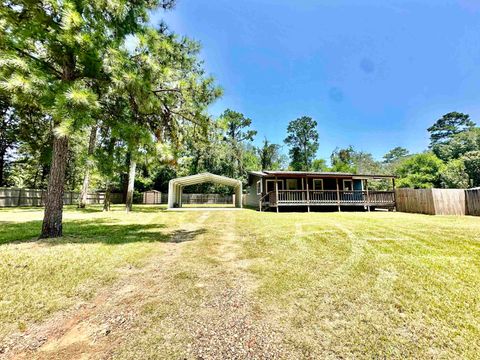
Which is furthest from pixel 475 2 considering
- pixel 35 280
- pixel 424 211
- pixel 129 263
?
pixel 35 280

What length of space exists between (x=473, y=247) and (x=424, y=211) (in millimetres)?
10915

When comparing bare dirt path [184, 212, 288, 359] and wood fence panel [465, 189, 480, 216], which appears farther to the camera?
wood fence panel [465, 189, 480, 216]

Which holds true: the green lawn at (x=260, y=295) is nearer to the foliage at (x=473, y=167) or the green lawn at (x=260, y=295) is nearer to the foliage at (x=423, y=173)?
the foliage at (x=423, y=173)

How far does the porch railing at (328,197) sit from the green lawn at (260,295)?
11.5 m

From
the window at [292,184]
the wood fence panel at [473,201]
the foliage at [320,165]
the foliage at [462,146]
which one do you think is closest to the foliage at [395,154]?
the foliage at [462,146]

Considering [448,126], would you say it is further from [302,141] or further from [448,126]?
[302,141]

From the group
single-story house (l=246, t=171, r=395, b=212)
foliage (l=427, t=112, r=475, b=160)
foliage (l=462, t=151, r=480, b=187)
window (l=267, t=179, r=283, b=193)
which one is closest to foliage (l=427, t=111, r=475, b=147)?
foliage (l=427, t=112, r=475, b=160)

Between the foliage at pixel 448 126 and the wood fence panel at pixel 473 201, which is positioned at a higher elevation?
the foliage at pixel 448 126

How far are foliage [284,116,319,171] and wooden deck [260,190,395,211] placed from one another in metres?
25.8

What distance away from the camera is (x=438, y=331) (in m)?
2.54

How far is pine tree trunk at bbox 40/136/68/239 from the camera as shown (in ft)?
21.3

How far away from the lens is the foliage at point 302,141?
44.8 m

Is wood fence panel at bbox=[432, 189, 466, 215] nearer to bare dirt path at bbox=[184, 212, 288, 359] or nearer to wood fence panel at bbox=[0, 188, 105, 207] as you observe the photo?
bare dirt path at bbox=[184, 212, 288, 359]

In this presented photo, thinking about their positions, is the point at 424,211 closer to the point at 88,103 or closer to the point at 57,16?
the point at 88,103
